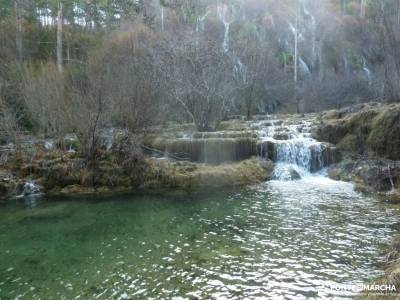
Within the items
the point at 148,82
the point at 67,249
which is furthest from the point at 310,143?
the point at 67,249

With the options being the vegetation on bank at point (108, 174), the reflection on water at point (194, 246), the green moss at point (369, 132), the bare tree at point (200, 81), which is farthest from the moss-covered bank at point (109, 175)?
the bare tree at point (200, 81)

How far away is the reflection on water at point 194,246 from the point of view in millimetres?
6688

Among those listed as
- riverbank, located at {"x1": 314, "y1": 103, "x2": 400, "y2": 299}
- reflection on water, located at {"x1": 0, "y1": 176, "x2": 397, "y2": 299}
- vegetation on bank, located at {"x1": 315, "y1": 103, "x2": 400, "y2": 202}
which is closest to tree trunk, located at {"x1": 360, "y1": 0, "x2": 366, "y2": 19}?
riverbank, located at {"x1": 314, "y1": 103, "x2": 400, "y2": 299}

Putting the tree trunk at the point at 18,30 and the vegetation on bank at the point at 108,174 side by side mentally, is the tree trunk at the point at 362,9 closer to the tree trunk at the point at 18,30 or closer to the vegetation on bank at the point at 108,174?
the tree trunk at the point at 18,30

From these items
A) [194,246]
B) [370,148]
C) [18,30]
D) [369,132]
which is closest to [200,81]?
[369,132]

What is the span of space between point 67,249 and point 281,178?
10.6 m

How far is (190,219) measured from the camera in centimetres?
1105

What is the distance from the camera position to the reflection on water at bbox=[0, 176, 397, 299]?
6688mm

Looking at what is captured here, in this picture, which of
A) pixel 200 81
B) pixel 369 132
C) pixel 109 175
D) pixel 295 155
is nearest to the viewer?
pixel 109 175

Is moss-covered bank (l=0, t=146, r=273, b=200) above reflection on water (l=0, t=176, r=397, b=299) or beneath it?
above

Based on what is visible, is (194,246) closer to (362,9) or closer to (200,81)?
(200,81)

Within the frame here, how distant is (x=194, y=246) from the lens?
8695mm

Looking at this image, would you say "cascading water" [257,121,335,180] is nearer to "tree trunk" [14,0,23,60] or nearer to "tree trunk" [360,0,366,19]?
"tree trunk" [14,0,23,60]

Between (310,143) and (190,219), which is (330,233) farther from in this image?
(310,143)
